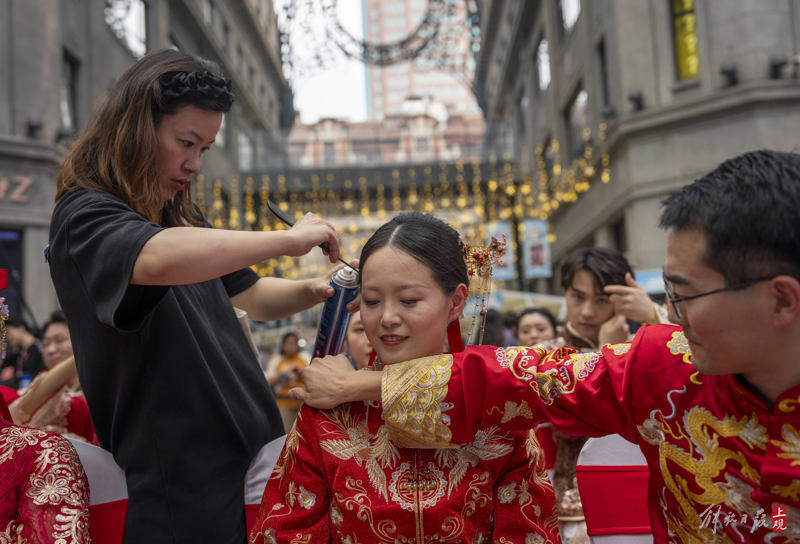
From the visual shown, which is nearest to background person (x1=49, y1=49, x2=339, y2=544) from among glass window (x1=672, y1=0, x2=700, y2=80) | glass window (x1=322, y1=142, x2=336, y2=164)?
glass window (x1=672, y1=0, x2=700, y2=80)

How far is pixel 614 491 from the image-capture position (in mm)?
2078

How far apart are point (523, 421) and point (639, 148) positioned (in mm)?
12414

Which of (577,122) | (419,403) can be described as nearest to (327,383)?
(419,403)

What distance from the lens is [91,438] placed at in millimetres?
3346

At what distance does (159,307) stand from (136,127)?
0.48m

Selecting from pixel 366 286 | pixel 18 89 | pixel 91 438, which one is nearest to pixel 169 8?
pixel 18 89

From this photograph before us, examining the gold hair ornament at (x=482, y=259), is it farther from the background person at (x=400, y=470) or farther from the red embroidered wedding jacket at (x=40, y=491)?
the red embroidered wedding jacket at (x=40, y=491)

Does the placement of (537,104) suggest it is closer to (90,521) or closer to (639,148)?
(639,148)

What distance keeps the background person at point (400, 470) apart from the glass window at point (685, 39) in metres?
12.4

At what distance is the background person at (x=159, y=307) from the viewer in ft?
5.55

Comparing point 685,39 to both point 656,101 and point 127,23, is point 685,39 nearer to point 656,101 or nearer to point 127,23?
point 656,101

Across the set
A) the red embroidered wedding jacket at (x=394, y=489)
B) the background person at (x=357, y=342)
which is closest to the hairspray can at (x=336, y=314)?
the red embroidered wedding jacket at (x=394, y=489)

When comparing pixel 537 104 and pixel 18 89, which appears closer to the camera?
pixel 18 89

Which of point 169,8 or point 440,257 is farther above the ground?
point 169,8
